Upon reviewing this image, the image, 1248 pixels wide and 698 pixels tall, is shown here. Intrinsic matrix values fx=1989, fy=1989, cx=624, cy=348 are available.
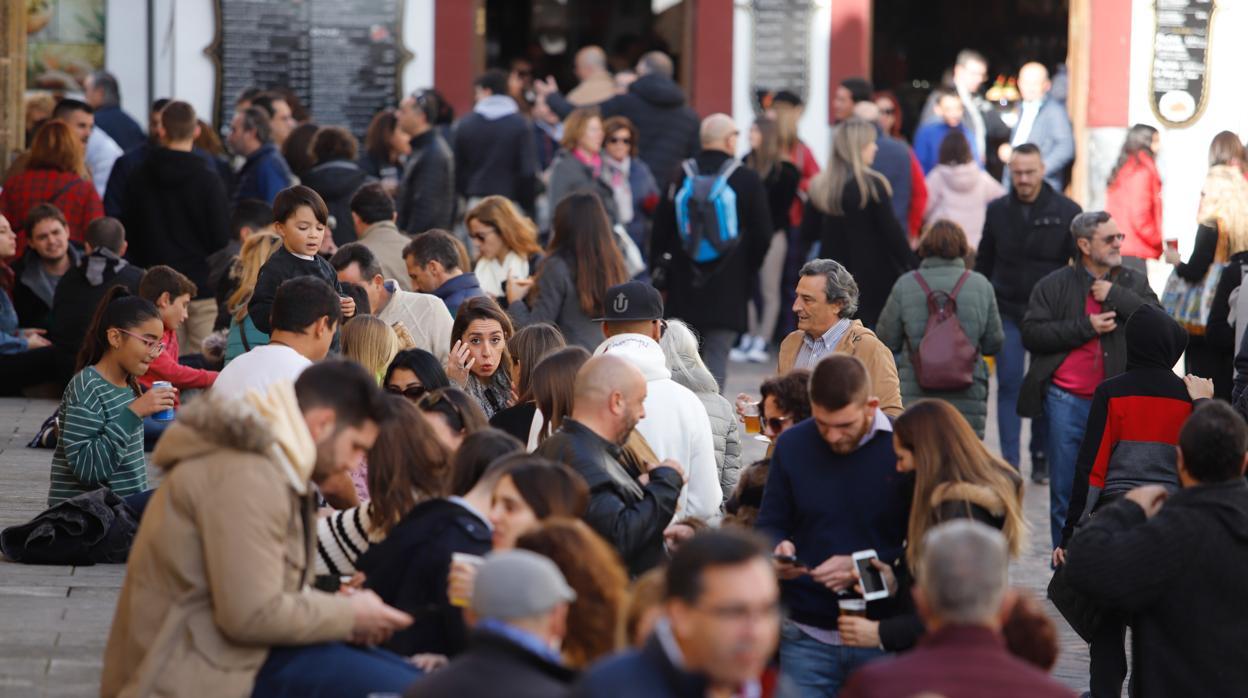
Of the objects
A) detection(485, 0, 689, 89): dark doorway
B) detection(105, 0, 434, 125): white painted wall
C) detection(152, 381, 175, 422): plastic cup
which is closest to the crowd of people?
detection(152, 381, 175, 422): plastic cup

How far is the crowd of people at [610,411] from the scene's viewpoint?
460cm

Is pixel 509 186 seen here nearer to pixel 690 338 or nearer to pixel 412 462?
pixel 690 338

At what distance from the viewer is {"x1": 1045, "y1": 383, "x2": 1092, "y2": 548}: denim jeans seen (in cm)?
1029

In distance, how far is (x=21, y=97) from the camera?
14.5 metres

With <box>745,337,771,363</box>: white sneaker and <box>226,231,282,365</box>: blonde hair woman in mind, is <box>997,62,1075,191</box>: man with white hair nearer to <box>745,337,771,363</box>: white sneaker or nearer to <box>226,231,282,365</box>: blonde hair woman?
<box>745,337,771,363</box>: white sneaker

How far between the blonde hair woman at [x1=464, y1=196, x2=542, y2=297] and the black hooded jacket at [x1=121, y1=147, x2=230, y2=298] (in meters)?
2.03

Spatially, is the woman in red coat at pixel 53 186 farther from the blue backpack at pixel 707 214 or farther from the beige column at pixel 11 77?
the blue backpack at pixel 707 214

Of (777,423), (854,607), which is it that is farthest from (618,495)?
(777,423)

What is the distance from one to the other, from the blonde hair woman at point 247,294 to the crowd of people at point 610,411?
0.02 meters

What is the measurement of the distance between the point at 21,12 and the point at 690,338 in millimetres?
7793

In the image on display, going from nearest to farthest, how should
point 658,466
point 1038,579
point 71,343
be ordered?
point 658,466
point 1038,579
point 71,343

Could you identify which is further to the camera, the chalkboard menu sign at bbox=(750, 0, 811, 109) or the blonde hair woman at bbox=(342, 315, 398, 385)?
the chalkboard menu sign at bbox=(750, 0, 811, 109)

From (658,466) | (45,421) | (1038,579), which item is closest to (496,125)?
(45,421)

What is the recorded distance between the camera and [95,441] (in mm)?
8086
